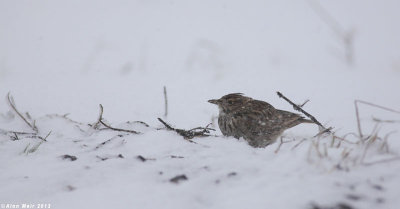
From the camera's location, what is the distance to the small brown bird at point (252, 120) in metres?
4.22

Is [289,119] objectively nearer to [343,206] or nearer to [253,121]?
[253,121]

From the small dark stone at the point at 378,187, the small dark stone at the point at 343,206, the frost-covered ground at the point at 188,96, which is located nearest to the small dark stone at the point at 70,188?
the frost-covered ground at the point at 188,96

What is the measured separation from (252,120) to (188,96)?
219cm

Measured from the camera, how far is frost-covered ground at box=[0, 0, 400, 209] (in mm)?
2250

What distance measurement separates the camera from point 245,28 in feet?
40.3

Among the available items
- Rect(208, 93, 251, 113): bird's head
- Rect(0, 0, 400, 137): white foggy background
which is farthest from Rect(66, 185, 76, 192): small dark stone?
Rect(0, 0, 400, 137): white foggy background

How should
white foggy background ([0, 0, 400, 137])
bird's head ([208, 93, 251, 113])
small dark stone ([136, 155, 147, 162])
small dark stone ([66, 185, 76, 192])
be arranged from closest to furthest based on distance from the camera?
small dark stone ([66, 185, 76, 192]) → small dark stone ([136, 155, 147, 162]) → bird's head ([208, 93, 251, 113]) → white foggy background ([0, 0, 400, 137])

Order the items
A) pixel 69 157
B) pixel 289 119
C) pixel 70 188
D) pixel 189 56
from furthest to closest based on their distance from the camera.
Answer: pixel 189 56 → pixel 289 119 → pixel 69 157 → pixel 70 188

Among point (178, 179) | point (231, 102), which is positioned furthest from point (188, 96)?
point (178, 179)

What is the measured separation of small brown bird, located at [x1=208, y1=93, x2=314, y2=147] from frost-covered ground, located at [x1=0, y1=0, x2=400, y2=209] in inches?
16.8

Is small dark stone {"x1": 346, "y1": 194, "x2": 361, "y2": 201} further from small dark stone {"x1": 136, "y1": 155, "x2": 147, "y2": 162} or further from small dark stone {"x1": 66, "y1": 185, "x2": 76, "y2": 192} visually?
small dark stone {"x1": 66, "y1": 185, "x2": 76, "y2": 192}

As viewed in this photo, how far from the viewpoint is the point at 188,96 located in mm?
6336

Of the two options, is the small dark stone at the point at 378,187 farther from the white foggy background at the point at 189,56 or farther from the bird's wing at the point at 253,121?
the white foggy background at the point at 189,56

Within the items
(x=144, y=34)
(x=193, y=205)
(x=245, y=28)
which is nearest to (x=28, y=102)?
(x=193, y=205)
